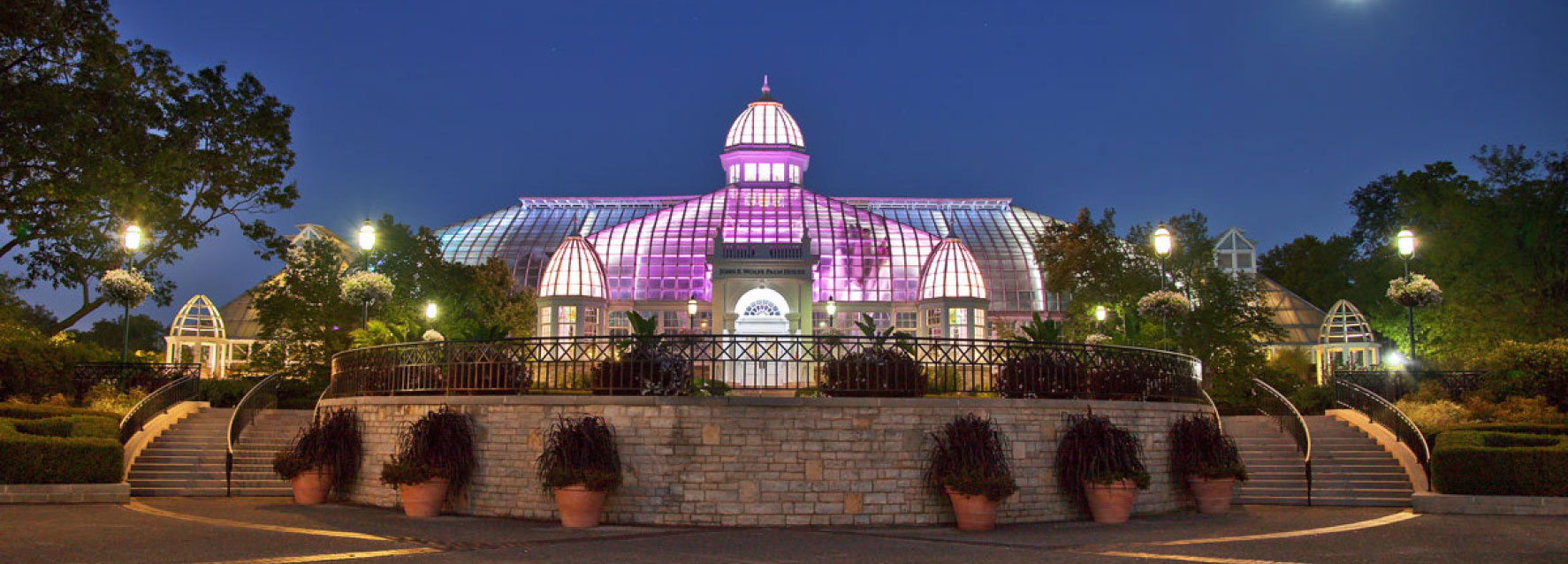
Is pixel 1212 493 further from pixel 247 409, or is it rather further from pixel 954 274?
pixel 247 409

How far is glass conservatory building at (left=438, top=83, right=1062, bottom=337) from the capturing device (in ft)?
129

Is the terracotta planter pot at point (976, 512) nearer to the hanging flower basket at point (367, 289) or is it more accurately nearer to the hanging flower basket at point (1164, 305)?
the hanging flower basket at point (1164, 305)

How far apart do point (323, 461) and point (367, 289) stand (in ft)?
20.8

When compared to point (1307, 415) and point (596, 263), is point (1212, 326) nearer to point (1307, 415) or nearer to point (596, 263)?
point (1307, 415)

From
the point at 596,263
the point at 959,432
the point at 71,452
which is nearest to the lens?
the point at 959,432

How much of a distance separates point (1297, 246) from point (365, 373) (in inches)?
2268

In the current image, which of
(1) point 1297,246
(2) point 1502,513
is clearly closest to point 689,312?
(2) point 1502,513

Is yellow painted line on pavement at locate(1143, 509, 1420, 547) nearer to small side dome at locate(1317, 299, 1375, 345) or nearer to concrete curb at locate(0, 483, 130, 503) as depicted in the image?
concrete curb at locate(0, 483, 130, 503)

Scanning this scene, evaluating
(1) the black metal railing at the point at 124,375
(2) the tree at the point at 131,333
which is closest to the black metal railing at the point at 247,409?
(1) the black metal railing at the point at 124,375

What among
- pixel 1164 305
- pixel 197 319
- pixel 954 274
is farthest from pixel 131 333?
pixel 1164 305

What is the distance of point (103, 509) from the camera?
62.3ft

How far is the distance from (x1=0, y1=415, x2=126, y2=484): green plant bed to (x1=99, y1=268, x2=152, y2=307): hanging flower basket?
4912mm

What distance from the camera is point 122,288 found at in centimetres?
2634

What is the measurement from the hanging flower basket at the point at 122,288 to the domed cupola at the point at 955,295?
22.8 m
